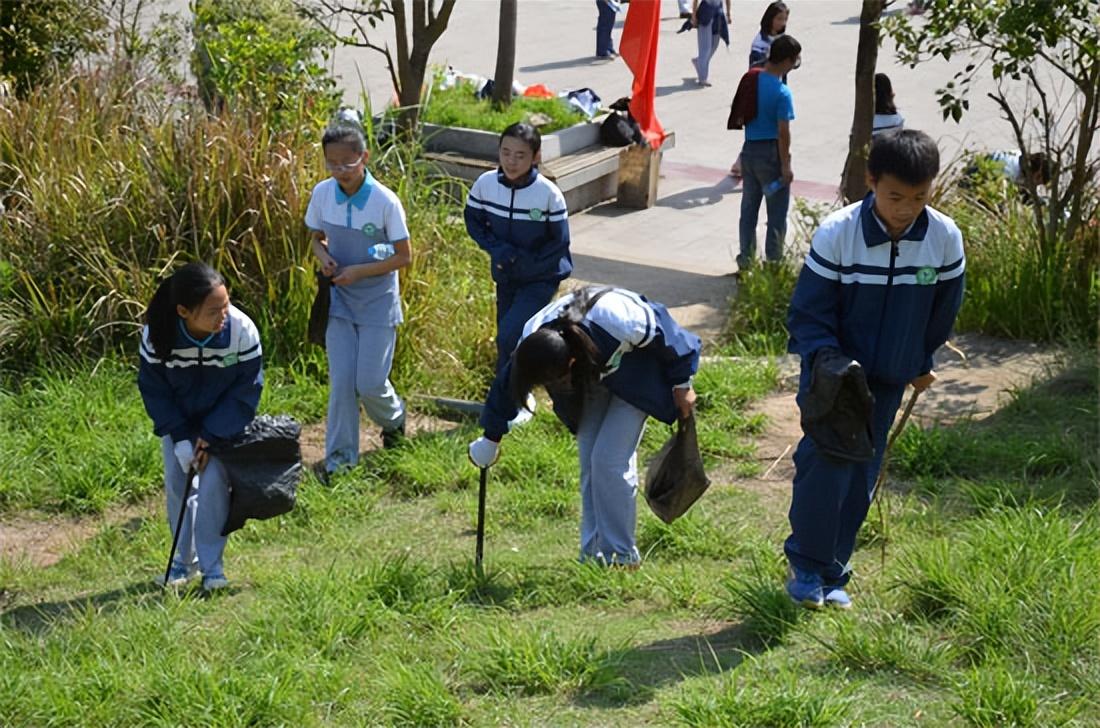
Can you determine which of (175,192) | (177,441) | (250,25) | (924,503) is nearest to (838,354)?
(924,503)

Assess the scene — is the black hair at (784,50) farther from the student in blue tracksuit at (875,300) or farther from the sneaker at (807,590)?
the sneaker at (807,590)

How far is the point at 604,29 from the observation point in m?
20.8

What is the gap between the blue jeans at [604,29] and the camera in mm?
20641

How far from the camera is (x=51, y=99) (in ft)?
32.0

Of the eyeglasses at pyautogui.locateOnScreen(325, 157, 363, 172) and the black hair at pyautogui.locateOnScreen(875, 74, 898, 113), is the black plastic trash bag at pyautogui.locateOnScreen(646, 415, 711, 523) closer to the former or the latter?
the eyeglasses at pyautogui.locateOnScreen(325, 157, 363, 172)

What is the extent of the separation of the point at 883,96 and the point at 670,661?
277 inches

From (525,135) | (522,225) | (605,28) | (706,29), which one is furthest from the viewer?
(605,28)

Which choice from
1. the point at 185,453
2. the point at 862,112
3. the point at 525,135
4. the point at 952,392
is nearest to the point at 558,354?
the point at 185,453

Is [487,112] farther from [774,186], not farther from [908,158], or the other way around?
[908,158]

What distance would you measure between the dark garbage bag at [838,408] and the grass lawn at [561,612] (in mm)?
481

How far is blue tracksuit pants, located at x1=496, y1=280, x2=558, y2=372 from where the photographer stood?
25.6 ft

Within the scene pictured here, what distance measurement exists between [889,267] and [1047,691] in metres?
1.41

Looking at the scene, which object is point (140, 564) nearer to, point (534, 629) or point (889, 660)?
point (534, 629)

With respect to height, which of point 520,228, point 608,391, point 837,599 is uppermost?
point 520,228
